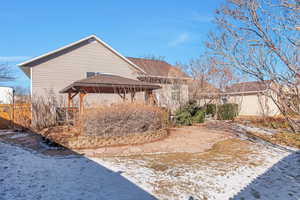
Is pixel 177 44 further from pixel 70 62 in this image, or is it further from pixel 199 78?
pixel 70 62

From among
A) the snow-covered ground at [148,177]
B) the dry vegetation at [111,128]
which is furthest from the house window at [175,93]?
the snow-covered ground at [148,177]

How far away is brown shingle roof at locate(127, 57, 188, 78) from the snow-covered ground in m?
9.29

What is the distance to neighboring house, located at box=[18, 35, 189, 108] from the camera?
1198 cm

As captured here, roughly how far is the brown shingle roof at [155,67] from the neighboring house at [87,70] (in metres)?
0.12

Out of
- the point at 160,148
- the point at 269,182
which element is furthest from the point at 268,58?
the point at 160,148

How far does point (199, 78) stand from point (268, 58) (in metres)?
9.11

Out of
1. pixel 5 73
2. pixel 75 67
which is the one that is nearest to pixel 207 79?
pixel 75 67

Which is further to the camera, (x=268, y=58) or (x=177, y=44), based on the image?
(x=177, y=44)

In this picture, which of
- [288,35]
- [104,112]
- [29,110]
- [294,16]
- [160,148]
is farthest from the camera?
[29,110]

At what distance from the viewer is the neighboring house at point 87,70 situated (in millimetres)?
11984

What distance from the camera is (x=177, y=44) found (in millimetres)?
11820

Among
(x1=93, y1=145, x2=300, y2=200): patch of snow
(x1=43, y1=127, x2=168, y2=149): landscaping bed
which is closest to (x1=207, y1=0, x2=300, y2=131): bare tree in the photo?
(x1=93, y1=145, x2=300, y2=200): patch of snow

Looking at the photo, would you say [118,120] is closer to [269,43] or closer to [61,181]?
[61,181]

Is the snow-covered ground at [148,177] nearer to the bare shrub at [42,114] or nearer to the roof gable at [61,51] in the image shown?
the bare shrub at [42,114]
